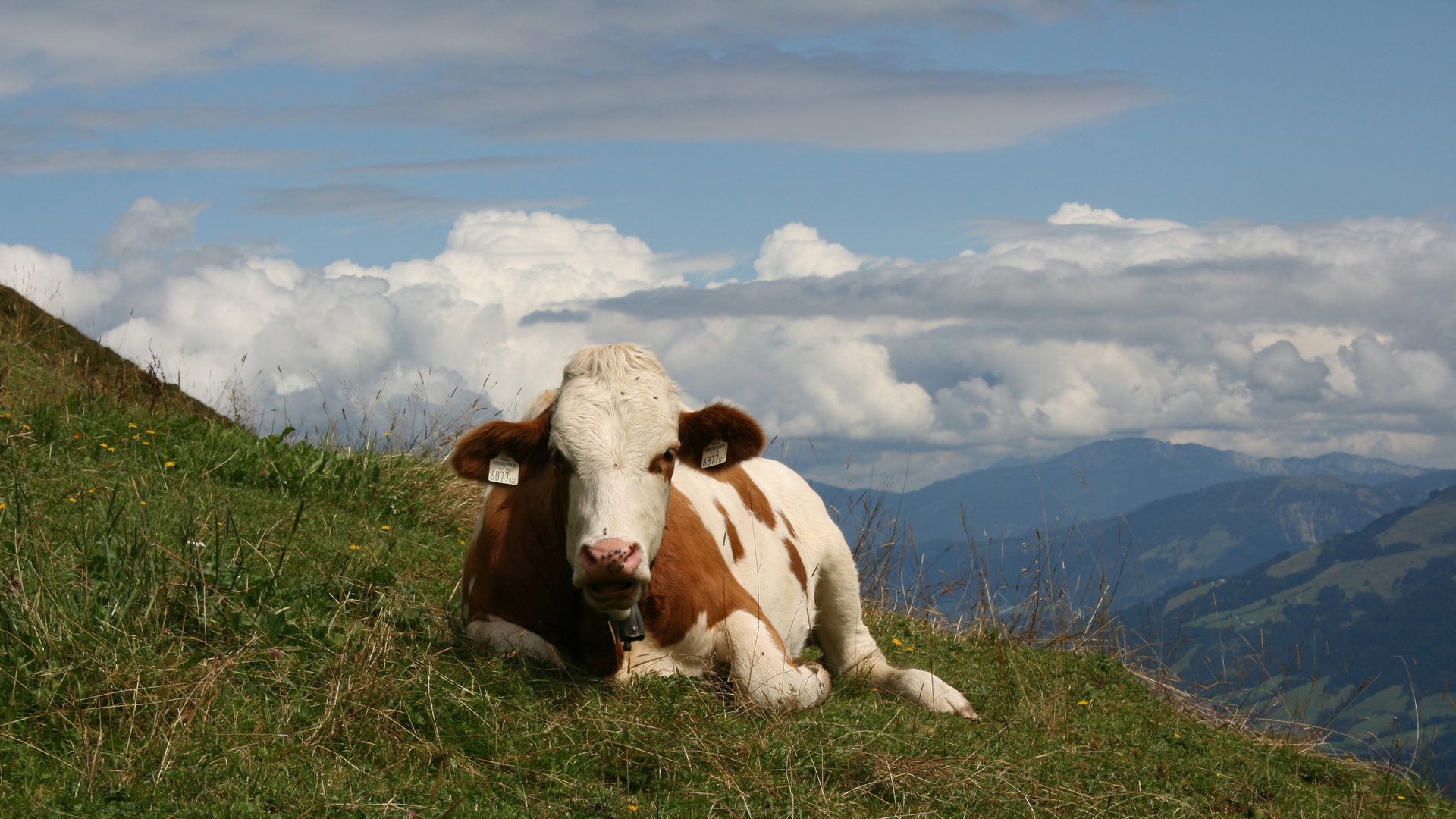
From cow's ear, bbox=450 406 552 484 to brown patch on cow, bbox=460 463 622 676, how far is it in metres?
0.12

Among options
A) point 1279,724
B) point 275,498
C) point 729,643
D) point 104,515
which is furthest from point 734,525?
point 1279,724

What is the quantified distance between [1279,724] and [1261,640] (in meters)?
0.71

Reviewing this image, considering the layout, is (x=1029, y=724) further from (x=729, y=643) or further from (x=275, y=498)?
(x=275, y=498)

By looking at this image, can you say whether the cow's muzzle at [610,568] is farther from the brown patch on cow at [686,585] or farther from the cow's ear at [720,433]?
the cow's ear at [720,433]

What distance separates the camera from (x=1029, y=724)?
21.1 ft

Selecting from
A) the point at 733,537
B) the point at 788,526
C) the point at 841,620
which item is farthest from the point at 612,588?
the point at 841,620

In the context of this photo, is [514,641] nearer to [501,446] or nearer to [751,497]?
[501,446]

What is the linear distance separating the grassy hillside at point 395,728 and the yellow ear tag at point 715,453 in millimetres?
1163

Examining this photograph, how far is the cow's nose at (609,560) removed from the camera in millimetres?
4777

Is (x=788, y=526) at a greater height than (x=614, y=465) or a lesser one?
lesser

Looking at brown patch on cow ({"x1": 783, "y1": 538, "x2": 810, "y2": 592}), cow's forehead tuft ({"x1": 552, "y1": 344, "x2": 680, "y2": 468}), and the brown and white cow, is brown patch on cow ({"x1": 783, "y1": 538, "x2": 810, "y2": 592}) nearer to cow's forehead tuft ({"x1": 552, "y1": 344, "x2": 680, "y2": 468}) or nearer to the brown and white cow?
the brown and white cow

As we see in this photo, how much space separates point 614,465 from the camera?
5215mm

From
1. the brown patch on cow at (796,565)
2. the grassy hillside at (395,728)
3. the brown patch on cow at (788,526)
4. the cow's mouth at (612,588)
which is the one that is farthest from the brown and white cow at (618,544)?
the brown patch on cow at (788,526)

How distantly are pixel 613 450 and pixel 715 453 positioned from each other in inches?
36.2
